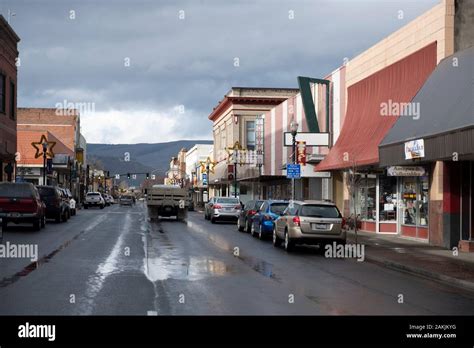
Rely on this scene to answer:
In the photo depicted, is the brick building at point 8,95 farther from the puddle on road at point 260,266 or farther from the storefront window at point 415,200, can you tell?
the puddle on road at point 260,266

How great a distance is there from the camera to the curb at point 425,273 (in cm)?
1378

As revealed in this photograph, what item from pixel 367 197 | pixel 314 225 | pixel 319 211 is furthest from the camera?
pixel 367 197

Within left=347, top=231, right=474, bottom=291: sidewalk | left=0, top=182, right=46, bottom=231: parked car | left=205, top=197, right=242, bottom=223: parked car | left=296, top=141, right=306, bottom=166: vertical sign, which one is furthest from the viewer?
left=205, top=197, right=242, bottom=223: parked car

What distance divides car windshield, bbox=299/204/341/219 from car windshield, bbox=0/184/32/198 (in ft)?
40.9

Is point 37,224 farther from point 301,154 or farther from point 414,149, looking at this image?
point 414,149

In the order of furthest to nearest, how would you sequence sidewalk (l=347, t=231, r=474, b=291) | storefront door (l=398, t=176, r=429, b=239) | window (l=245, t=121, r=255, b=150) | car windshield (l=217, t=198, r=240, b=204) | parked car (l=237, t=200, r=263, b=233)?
1. window (l=245, t=121, r=255, b=150)
2. car windshield (l=217, t=198, r=240, b=204)
3. parked car (l=237, t=200, r=263, b=233)
4. storefront door (l=398, t=176, r=429, b=239)
5. sidewalk (l=347, t=231, r=474, b=291)

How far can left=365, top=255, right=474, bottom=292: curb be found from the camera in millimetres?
13781

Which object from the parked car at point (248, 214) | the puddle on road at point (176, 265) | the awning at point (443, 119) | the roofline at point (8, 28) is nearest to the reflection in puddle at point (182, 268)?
the puddle on road at point (176, 265)

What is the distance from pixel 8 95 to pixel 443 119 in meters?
35.6

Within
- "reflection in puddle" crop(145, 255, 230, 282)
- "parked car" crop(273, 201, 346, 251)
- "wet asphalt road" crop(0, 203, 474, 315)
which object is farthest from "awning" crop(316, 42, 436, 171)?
"reflection in puddle" crop(145, 255, 230, 282)

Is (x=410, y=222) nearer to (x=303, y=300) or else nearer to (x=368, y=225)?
(x=368, y=225)

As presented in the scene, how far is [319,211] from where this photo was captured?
68.8ft

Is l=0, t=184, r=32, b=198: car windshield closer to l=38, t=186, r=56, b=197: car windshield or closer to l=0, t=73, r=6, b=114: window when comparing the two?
l=38, t=186, r=56, b=197: car windshield

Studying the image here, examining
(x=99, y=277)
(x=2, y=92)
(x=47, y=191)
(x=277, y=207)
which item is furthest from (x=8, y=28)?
(x=99, y=277)
